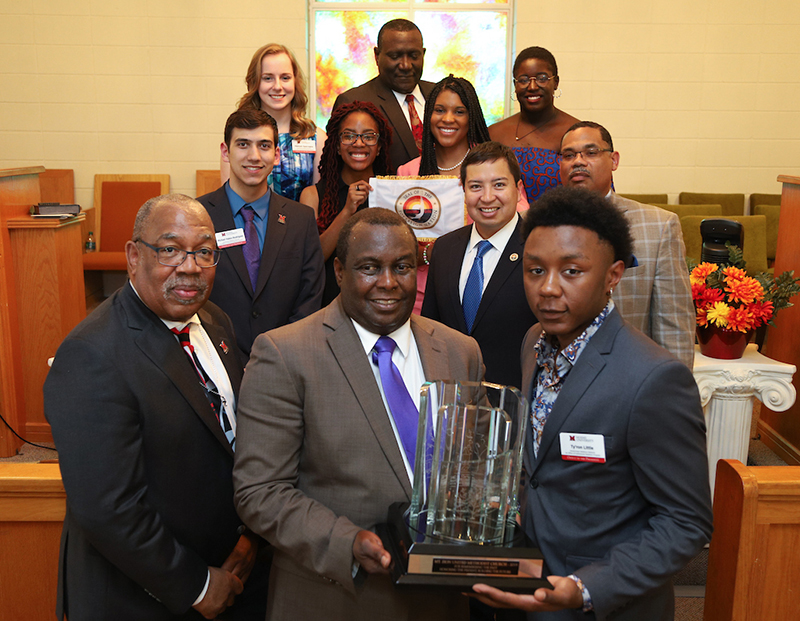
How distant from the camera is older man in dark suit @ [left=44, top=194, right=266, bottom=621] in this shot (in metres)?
1.52

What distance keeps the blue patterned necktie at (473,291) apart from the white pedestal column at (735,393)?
1.56 meters

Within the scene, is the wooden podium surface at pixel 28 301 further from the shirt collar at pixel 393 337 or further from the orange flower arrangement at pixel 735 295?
the orange flower arrangement at pixel 735 295

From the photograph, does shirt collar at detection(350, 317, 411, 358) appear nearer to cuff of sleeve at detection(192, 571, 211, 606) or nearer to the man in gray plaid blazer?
cuff of sleeve at detection(192, 571, 211, 606)

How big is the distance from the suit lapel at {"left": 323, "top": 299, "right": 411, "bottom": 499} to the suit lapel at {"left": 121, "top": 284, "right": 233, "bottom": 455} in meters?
0.38

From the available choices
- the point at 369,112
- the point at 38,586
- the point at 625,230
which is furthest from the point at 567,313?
the point at 369,112

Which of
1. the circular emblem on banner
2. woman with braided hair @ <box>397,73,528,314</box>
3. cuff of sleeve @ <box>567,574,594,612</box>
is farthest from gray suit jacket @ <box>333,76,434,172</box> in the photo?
cuff of sleeve @ <box>567,574,594,612</box>

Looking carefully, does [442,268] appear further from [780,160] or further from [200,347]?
[780,160]

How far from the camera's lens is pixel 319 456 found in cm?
158

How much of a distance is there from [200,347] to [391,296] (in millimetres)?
593

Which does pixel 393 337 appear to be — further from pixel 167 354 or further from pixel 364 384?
pixel 167 354

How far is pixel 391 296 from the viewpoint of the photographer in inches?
63.6

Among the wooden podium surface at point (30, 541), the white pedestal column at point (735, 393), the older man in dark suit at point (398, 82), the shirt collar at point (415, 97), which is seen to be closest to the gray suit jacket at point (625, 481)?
the wooden podium surface at point (30, 541)

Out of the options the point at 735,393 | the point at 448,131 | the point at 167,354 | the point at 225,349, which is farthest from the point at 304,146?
the point at 735,393

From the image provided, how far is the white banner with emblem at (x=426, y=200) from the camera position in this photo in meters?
3.11
